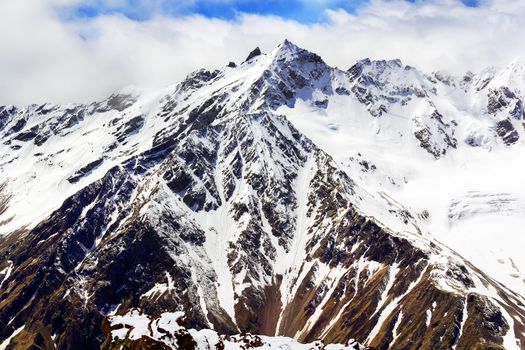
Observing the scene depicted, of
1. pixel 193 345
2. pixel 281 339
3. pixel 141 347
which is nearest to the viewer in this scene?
pixel 141 347

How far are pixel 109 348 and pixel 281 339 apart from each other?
4124cm

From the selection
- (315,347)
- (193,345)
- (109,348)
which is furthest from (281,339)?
(109,348)

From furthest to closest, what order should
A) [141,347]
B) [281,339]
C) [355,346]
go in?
[281,339], [355,346], [141,347]

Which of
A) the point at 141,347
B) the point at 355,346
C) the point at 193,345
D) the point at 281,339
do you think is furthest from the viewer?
the point at 281,339

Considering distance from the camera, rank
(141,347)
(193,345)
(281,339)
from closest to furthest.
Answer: (141,347) < (193,345) < (281,339)

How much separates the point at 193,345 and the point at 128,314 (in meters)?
14.3

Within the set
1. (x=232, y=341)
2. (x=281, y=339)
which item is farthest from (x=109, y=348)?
(x=281, y=339)

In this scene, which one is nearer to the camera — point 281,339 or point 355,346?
point 355,346

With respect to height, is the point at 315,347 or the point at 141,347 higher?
the point at 141,347

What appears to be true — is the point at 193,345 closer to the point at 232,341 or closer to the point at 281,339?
the point at 232,341

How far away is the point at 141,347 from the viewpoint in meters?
110

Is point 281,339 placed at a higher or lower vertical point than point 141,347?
lower

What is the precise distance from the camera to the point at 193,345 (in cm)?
11706

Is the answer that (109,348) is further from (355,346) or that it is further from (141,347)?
(355,346)
